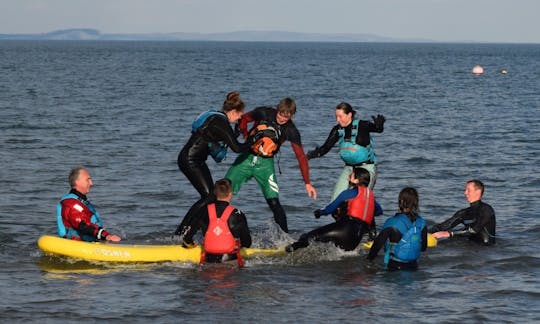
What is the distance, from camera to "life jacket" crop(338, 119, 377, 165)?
13414 mm

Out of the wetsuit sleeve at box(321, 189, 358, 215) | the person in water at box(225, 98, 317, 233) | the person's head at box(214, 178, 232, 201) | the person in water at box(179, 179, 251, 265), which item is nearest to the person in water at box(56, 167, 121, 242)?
the person in water at box(179, 179, 251, 265)

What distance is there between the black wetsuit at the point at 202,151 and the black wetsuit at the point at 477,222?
3.66 meters

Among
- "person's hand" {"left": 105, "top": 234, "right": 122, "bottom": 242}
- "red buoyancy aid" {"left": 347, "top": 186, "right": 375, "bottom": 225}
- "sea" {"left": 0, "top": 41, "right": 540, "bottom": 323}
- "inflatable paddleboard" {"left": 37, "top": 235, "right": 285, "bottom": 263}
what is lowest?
"sea" {"left": 0, "top": 41, "right": 540, "bottom": 323}

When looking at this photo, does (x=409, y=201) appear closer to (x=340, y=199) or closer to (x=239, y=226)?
(x=340, y=199)

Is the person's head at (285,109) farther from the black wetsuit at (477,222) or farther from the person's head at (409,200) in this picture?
the black wetsuit at (477,222)

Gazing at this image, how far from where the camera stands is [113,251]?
12484mm

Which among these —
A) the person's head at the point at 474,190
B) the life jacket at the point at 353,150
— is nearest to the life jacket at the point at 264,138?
the life jacket at the point at 353,150

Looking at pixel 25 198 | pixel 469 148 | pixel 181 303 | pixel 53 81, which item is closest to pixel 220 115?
pixel 181 303

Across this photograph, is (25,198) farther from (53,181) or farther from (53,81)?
(53,81)

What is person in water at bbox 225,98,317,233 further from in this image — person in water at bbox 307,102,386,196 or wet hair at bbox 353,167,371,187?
wet hair at bbox 353,167,371,187

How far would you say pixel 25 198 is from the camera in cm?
1823

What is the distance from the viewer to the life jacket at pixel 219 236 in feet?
38.7

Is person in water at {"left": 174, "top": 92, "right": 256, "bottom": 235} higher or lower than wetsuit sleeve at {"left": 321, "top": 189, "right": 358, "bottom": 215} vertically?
higher

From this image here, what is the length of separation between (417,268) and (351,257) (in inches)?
Result: 42.3
